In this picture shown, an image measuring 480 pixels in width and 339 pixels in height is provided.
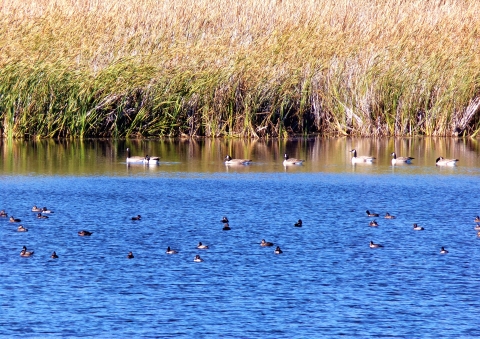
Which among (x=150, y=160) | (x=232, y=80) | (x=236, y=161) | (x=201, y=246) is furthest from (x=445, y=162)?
(x=201, y=246)

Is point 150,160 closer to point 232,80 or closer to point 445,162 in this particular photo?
point 232,80

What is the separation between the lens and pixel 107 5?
124ft

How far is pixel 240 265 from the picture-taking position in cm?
1429

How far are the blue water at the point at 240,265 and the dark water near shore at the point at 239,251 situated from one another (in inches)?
1.3

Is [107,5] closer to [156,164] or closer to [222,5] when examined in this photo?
[222,5]

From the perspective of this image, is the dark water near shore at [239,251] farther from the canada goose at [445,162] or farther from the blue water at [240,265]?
the canada goose at [445,162]

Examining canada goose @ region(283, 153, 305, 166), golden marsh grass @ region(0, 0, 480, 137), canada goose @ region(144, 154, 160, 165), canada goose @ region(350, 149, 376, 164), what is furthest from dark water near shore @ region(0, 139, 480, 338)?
golden marsh grass @ region(0, 0, 480, 137)

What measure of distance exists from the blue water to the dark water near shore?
0.03 m

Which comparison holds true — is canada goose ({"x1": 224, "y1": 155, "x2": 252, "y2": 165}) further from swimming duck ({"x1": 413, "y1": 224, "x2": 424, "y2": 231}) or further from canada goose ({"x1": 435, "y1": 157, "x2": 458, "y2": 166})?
swimming duck ({"x1": 413, "y1": 224, "x2": 424, "y2": 231})

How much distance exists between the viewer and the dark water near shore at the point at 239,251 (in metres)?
11.7

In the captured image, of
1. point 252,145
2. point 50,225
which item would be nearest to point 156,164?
point 252,145

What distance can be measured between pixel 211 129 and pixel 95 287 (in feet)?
63.5

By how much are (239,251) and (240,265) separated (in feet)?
3.15

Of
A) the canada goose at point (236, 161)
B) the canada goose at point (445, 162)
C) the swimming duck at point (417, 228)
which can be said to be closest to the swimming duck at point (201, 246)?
the swimming duck at point (417, 228)
